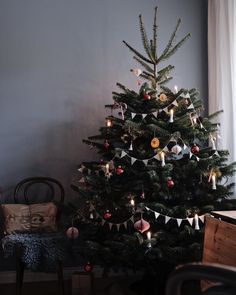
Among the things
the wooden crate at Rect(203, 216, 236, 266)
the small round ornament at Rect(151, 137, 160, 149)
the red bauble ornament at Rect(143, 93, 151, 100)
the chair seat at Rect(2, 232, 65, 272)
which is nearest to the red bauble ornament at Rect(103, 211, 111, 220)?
the chair seat at Rect(2, 232, 65, 272)

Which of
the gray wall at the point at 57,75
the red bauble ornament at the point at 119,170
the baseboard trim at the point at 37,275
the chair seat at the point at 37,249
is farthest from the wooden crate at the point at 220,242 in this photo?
the gray wall at the point at 57,75

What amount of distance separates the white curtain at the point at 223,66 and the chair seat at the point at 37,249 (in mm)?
1482

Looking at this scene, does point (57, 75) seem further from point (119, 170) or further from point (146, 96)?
point (119, 170)

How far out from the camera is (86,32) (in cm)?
305

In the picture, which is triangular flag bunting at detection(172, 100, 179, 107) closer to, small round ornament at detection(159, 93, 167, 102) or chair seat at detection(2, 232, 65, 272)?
small round ornament at detection(159, 93, 167, 102)

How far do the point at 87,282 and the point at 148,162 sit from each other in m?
1.01

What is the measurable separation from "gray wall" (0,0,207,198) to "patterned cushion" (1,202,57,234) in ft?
1.05

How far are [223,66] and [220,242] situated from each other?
173 cm

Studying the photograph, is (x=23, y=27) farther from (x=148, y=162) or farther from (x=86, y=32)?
(x=148, y=162)

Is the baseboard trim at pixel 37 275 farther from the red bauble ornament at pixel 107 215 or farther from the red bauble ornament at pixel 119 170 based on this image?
the red bauble ornament at pixel 119 170

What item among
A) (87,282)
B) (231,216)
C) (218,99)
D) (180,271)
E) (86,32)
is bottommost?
(87,282)

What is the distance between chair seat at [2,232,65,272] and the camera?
221 cm

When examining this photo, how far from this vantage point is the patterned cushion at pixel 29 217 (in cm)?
257

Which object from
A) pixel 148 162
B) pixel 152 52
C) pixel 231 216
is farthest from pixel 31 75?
pixel 231 216
